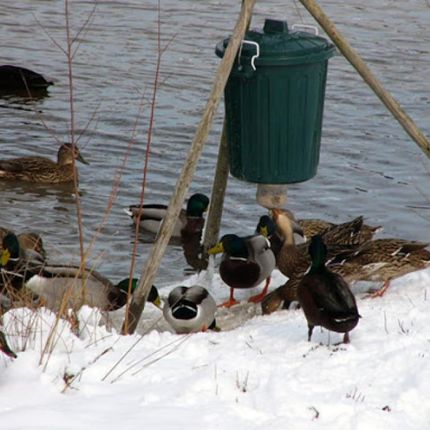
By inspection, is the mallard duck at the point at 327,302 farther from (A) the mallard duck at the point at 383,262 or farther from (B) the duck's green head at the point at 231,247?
(B) the duck's green head at the point at 231,247

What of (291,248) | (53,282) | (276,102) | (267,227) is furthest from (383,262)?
(53,282)

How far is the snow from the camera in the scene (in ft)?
17.9

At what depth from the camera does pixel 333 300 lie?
7.28 meters

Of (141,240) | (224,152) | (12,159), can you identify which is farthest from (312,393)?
(12,159)

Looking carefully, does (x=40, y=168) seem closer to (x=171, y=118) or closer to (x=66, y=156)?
(x=66, y=156)

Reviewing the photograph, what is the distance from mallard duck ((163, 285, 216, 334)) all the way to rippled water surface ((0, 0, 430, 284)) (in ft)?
2.60

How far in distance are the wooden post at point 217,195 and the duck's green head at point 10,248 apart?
1.70 m

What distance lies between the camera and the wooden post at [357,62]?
28.0 ft

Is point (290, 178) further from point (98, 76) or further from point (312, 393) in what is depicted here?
point (98, 76)

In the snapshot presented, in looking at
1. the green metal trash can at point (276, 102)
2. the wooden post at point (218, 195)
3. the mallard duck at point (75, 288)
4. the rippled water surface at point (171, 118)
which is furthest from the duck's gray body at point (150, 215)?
the green metal trash can at point (276, 102)

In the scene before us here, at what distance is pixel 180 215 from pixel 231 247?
301cm

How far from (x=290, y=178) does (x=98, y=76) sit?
9.48m

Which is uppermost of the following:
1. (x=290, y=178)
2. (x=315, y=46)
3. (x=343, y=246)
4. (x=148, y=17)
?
(x=315, y=46)

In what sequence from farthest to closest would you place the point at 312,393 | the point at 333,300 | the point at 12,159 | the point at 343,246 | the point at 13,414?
1. the point at 12,159
2. the point at 343,246
3. the point at 333,300
4. the point at 312,393
5. the point at 13,414
